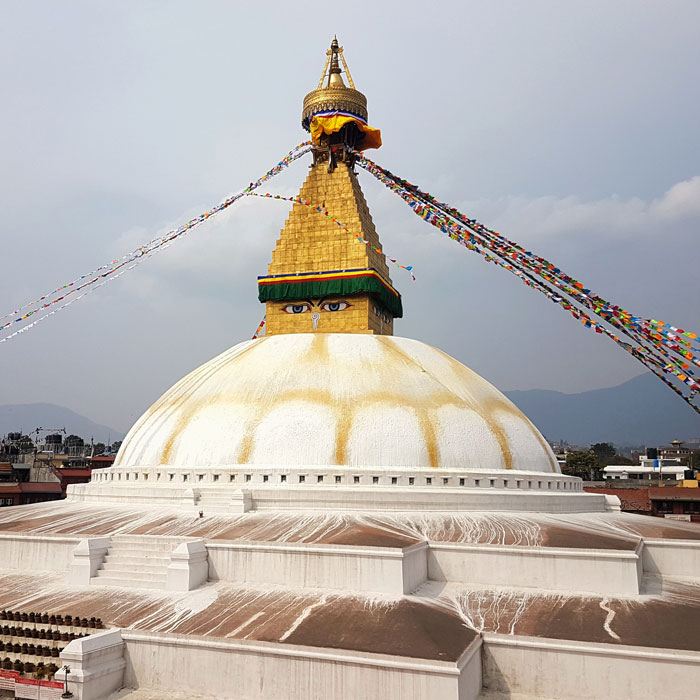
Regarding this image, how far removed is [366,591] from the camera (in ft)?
32.2

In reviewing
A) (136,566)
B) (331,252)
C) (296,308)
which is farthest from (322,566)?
(331,252)

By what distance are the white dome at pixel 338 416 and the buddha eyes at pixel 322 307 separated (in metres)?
1.37

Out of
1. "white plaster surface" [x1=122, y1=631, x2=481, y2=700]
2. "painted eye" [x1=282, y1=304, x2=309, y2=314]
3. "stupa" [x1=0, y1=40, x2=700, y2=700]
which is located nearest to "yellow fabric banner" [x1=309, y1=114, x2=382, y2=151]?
"stupa" [x1=0, y1=40, x2=700, y2=700]

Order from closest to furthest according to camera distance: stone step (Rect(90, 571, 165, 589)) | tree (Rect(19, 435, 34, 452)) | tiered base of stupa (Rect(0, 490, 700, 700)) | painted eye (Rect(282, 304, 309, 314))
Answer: tiered base of stupa (Rect(0, 490, 700, 700)) < stone step (Rect(90, 571, 165, 589)) < painted eye (Rect(282, 304, 309, 314)) < tree (Rect(19, 435, 34, 452))

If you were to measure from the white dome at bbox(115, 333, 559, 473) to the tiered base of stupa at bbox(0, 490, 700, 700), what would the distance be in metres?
0.64

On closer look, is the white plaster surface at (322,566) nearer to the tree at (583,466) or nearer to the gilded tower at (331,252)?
the gilded tower at (331,252)

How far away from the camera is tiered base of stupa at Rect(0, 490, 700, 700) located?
7918 mm

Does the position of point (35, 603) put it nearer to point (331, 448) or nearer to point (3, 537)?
point (3, 537)

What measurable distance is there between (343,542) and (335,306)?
8381 mm

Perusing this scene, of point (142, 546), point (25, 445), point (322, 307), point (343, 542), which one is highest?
point (322, 307)

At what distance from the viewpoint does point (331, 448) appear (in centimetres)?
1337

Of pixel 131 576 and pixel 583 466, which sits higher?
pixel 583 466

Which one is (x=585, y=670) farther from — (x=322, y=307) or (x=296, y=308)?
(x=296, y=308)

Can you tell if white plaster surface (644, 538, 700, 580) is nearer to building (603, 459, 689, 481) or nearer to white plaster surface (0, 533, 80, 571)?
white plaster surface (0, 533, 80, 571)
